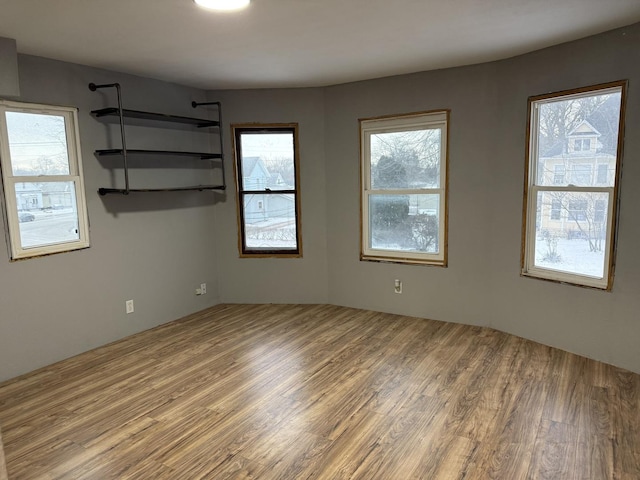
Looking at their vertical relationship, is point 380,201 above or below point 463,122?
below

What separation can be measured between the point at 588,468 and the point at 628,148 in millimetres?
2144

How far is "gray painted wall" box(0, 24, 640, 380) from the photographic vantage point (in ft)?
11.0

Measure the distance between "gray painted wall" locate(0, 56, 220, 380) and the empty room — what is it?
0.07 feet

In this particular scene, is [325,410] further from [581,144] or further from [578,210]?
[581,144]

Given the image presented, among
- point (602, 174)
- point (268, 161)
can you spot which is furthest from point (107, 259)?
point (602, 174)

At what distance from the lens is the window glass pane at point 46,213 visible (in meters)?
3.43

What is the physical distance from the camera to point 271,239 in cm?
521

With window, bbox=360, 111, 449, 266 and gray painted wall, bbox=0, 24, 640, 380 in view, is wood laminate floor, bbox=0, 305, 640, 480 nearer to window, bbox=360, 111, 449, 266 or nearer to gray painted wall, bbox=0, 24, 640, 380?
gray painted wall, bbox=0, 24, 640, 380

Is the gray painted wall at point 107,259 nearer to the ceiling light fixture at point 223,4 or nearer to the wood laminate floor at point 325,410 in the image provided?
the wood laminate floor at point 325,410

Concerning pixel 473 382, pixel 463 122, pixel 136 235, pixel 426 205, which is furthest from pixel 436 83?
pixel 136 235

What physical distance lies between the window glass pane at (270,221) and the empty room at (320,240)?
0.03 metres

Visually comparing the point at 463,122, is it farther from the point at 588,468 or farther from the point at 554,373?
the point at 588,468

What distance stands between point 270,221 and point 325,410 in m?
2.72

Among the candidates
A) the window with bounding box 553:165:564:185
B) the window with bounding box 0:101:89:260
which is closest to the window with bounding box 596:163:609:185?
the window with bounding box 553:165:564:185
